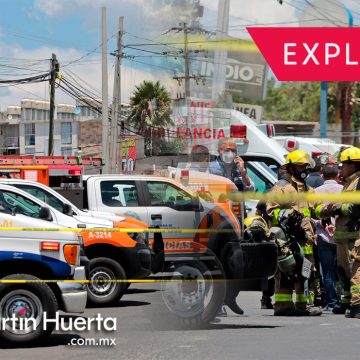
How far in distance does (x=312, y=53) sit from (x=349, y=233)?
5.20 meters

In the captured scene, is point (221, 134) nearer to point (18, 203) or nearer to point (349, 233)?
point (349, 233)

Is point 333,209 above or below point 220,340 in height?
above

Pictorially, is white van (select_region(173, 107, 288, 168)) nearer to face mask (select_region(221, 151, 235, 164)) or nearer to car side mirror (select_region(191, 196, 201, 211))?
face mask (select_region(221, 151, 235, 164))

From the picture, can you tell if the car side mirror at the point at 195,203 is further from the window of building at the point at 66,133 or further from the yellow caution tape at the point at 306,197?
the window of building at the point at 66,133

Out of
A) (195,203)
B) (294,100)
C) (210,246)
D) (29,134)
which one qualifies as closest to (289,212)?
(210,246)

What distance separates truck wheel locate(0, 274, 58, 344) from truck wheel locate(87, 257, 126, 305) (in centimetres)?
318

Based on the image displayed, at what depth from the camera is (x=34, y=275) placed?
26.8 ft

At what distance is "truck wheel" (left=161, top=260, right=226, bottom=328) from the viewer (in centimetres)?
825

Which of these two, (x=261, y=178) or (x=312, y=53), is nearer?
(x=312, y=53)

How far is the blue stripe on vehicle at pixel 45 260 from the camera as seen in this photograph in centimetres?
802

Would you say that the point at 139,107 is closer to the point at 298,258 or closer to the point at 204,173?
the point at 204,173

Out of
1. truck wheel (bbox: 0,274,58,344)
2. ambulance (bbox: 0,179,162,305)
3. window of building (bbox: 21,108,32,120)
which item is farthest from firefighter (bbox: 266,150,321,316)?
window of building (bbox: 21,108,32,120)

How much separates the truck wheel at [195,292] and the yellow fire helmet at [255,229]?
48 cm

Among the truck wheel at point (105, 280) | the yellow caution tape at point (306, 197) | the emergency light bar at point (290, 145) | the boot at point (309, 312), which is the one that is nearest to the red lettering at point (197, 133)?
the yellow caution tape at point (306, 197)
